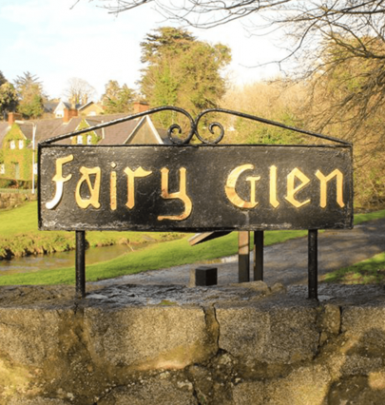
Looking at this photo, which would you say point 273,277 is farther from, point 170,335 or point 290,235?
point 170,335

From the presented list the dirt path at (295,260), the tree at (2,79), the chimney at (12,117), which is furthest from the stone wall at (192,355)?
the tree at (2,79)

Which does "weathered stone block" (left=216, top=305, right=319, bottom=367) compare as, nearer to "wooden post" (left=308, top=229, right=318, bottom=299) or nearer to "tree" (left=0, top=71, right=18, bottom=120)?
"wooden post" (left=308, top=229, right=318, bottom=299)

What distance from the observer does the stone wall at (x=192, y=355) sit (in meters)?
2.98

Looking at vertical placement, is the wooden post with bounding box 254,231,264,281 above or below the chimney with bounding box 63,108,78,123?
below

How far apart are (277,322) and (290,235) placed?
47.9 ft

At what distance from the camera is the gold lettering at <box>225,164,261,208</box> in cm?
317

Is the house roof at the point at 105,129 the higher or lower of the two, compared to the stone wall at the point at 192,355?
higher

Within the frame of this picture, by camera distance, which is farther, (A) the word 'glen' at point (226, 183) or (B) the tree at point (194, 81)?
(B) the tree at point (194, 81)

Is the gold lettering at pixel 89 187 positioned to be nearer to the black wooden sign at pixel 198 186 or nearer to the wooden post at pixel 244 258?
the black wooden sign at pixel 198 186

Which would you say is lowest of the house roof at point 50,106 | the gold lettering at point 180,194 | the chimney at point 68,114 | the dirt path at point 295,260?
the dirt path at point 295,260

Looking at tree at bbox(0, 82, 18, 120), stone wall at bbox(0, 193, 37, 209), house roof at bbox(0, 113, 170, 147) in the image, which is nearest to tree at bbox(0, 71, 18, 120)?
tree at bbox(0, 82, 18, 120)

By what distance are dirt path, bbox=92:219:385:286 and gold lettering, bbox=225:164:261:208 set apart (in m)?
7.01

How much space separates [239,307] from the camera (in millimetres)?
3064

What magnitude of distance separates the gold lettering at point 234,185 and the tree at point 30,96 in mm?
80149
